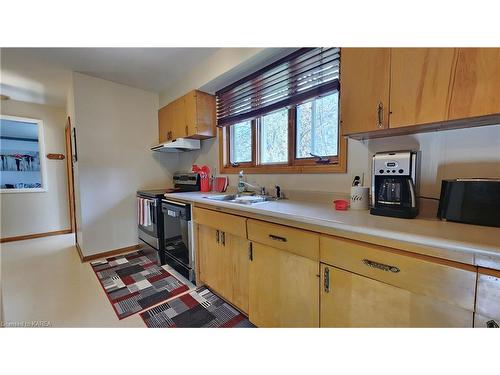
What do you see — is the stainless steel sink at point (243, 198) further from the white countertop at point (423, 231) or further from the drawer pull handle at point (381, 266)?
the drawer pull handle at point (381, 266)

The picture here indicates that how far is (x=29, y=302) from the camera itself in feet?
5.82

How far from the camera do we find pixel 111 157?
2.79 meters

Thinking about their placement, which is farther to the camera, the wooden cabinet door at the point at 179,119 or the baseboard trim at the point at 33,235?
the baseboard trim at the point at 33,235

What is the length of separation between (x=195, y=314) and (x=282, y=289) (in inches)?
31.7

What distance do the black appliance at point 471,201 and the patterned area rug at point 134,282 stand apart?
2018 mm

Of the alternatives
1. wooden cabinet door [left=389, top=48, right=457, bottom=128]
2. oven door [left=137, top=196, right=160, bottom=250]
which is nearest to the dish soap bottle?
oven door [left=137, top=196, right=160, bottom=250]

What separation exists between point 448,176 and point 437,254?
605mm

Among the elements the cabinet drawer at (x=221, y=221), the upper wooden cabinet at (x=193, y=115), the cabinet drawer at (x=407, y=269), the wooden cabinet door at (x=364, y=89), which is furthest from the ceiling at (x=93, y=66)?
the cabinet drawer at (x=407, y=269)

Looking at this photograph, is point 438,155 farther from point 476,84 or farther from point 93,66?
point 93,66

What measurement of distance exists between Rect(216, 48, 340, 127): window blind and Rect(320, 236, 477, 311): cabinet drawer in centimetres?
110

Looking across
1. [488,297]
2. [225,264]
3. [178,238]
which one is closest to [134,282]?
[178,238]

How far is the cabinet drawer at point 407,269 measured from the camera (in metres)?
0.67
